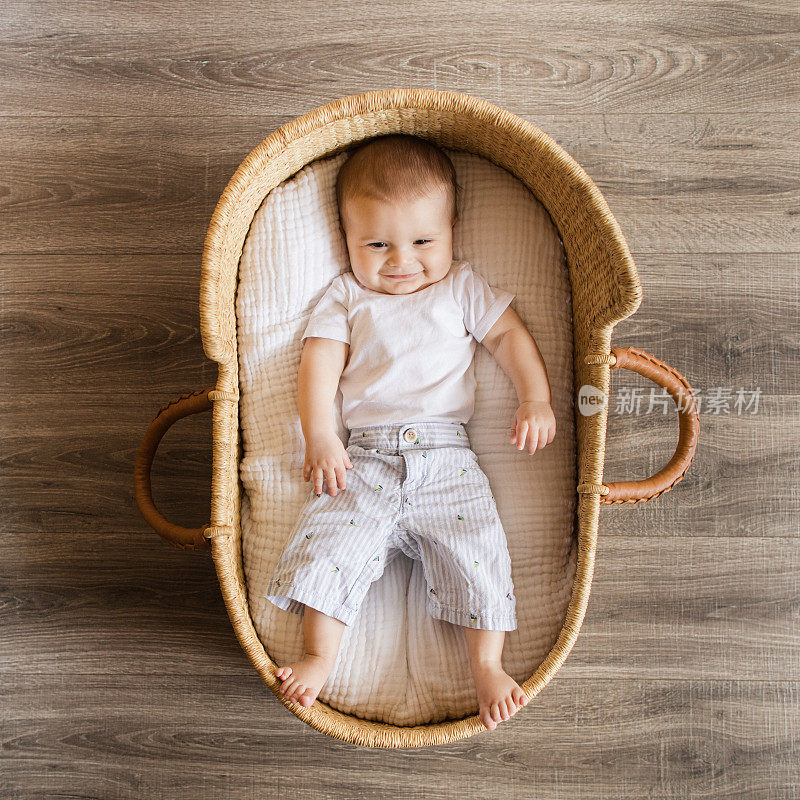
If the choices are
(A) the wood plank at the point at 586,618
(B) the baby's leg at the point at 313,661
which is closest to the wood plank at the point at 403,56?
(A) the wood plank at the point at 586,618

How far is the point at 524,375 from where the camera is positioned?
1076 mm

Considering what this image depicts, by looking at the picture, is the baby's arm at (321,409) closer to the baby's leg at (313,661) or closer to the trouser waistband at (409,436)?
the trouser waistband at (409,436)

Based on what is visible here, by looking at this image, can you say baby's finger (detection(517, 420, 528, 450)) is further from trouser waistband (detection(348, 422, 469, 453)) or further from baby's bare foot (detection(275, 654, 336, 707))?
baby's bare foot (detection(275, 654, 336, 707))

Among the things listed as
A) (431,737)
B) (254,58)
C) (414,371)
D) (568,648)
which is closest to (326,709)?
(431,737)

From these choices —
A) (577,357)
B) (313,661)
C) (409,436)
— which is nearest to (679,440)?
(577,357)

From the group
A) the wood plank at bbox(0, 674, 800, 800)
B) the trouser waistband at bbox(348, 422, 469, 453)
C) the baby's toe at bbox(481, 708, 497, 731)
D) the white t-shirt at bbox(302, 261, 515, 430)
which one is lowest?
the wood plank at bbox(0, 674, 800, 800)

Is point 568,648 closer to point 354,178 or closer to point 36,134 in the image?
point 354,178

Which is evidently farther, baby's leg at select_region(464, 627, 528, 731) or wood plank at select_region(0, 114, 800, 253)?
wood plank at select_region(0, 114, 800, 253)

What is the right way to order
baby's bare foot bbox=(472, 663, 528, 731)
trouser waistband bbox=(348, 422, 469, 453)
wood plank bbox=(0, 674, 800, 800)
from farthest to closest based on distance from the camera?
wood plank bbox=(0, 674, 800, 800) < trouser waistband bbox=(348, 422, 469, 453) < baby's bare foot bbox=(472, 663, 528, 731)

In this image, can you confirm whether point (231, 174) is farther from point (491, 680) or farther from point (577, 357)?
point (491, 680)

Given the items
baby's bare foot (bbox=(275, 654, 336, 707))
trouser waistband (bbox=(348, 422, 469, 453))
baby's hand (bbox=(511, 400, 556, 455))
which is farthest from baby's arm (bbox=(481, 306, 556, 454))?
baby's bare foot (bbox=(275, 654, 336, 707))

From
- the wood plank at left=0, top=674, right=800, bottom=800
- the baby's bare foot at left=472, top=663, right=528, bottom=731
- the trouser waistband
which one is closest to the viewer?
the baby's bare foot at left=472, top=663, right=528, bottom=731

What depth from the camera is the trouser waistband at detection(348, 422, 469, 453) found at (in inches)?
42.2

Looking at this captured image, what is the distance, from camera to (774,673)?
121 centimetres
